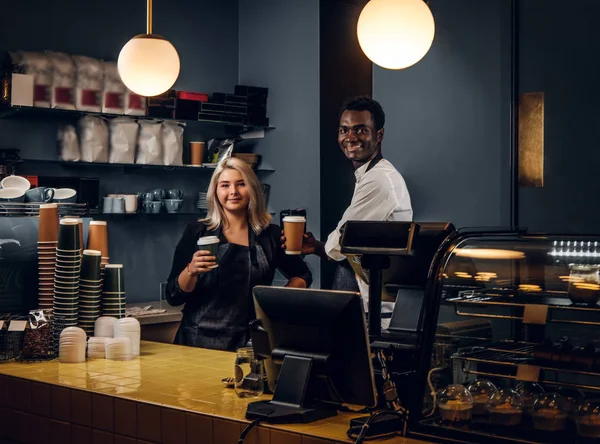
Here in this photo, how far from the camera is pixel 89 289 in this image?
325 cm

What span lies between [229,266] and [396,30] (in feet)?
4.07

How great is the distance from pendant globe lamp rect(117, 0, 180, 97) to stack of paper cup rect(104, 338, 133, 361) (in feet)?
3.97

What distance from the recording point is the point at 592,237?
2.11 m

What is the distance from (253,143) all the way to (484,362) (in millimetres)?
4403

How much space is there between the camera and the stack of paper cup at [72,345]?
9.97 feet

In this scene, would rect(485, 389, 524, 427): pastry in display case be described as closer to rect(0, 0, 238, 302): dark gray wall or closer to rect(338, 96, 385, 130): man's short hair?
rect(338, 96, 385, 130): man's short hair

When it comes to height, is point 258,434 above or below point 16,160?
below

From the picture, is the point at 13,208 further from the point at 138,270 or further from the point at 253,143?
the point at 253,143

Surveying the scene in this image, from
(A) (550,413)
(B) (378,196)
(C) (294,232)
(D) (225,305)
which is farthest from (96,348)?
(A) (550,413)

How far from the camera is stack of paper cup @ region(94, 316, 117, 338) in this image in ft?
10.6

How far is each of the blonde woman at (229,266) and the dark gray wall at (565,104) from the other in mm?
1376

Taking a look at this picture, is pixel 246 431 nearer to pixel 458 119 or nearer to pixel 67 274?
pixel 67 274

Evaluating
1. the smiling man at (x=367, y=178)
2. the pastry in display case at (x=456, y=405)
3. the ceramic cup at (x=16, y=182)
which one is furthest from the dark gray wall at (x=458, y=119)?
the pastry in display case at (x=456, y=405)

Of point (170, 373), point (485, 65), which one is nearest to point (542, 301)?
point (170, 373)
